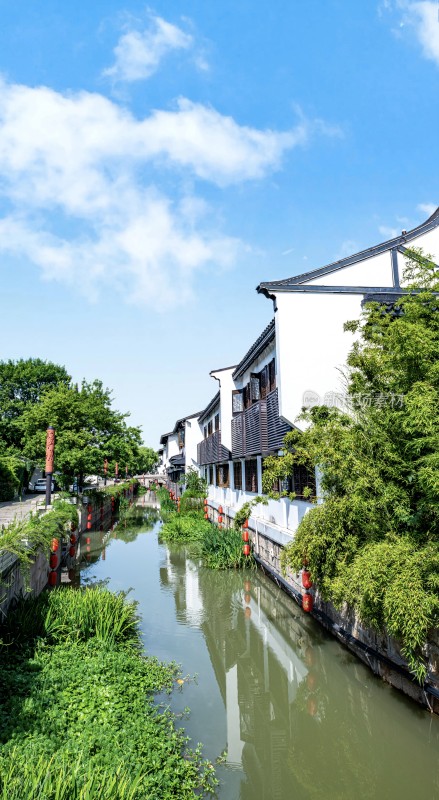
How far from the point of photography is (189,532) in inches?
989

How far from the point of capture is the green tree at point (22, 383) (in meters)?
47.2

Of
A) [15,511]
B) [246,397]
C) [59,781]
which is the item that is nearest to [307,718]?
[59,781]

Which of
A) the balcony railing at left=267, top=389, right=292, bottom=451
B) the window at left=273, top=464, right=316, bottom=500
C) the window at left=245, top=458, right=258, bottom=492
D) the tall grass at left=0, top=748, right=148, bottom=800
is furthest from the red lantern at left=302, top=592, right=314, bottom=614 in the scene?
the window at left=245, top=458, right=258, bottom=492

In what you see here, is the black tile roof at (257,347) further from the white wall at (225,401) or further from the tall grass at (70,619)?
the tall grass at (70,619)

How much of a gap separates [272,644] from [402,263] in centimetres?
1106

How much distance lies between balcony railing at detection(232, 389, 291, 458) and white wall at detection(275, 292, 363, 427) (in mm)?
1161

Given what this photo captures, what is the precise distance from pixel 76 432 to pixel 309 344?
1726 cm

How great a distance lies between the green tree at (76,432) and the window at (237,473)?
23.1 feet

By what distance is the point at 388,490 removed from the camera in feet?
26.7

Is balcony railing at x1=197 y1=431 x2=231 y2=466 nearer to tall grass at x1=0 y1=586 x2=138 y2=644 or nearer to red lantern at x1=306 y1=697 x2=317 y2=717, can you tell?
tall grass at x1=0 y1=586 x2=138 y2=644

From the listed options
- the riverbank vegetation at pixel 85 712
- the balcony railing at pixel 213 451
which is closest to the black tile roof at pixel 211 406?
the balcony railing at pixel 213 451

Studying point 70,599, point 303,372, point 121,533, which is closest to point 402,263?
point 303,372

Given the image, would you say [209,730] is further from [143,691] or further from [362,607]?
[362,607]

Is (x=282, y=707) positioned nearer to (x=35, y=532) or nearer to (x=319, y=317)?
(x=35, y=532)
